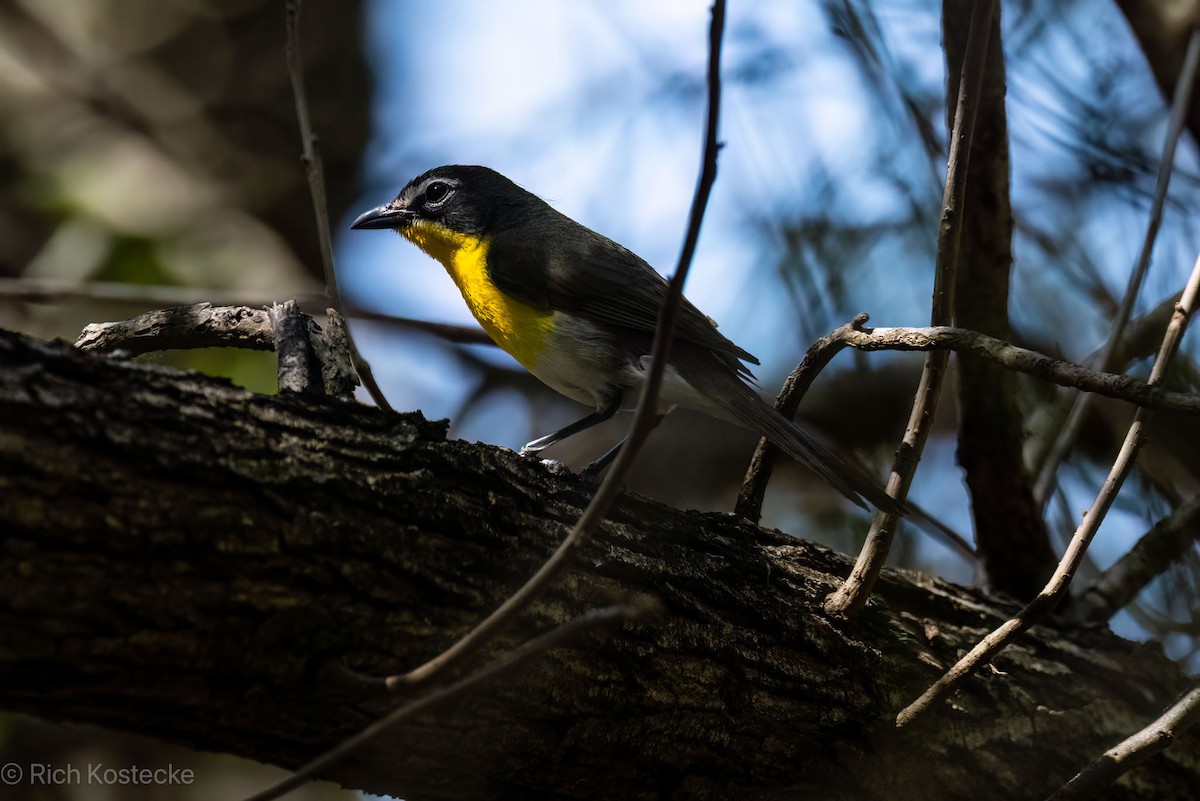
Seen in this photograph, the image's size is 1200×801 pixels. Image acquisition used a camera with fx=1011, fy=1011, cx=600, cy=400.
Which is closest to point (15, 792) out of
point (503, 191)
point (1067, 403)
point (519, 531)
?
point (503, 191)

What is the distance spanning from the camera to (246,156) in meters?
8.65

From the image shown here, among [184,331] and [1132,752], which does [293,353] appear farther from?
[1132,752]

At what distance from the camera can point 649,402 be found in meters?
1.92

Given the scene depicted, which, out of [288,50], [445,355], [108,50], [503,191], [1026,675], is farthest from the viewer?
[108,50]

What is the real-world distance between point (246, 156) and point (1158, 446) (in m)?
7.22

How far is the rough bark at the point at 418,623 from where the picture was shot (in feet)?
6.55

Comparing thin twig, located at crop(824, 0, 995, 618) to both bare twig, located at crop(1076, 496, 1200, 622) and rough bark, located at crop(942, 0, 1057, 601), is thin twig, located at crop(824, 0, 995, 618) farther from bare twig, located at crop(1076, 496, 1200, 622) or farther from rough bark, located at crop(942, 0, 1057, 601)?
bare twig, located at crop(1076, 496, 1200, 622)

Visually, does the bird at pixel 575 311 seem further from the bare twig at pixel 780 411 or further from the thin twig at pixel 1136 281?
the thin twig at pixel 1136 281

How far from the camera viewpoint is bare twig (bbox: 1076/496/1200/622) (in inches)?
158

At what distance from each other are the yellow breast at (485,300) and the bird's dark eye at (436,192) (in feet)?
0.60

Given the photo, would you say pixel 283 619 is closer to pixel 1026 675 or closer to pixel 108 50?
pixel 1026 675

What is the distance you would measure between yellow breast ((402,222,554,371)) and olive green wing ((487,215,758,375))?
59 millimetres

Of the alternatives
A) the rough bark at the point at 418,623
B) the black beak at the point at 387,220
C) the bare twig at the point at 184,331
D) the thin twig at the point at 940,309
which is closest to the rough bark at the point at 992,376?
the thin twig at the point at 940,309

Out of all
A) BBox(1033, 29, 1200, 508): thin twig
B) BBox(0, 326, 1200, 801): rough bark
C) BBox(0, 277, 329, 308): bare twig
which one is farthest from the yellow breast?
BBox(1033, 29, 1200, 508): thin twig
